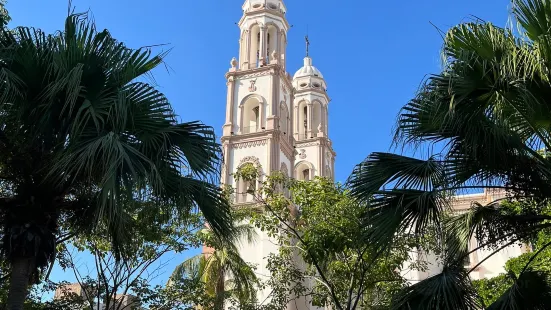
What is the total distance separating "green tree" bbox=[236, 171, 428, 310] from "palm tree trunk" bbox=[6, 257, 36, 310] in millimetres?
7491

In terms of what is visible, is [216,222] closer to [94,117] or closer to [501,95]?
[94,117]

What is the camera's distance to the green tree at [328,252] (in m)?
14.6

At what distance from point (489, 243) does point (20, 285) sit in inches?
222

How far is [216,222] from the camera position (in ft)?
26.8

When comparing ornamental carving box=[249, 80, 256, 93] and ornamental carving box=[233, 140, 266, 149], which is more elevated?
ornamental carving box=[249, 80, 256, 93]

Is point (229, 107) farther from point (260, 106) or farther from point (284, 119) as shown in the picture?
point (284, 119)

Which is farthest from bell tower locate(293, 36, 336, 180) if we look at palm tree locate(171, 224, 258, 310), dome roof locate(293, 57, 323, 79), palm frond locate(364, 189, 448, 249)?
palm frond locate(364, 189, 448, 249)

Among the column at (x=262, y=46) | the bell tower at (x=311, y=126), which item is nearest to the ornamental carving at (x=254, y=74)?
the column at (x=262, y=46)

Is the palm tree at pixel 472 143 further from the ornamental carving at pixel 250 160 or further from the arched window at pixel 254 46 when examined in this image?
the arched window at pixel 254 46

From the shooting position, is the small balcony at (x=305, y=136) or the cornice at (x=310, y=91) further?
Answer: the cornice at (x=310, y=91)

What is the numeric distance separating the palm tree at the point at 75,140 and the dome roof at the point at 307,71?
126 ft

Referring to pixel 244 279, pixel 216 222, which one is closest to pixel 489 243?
pixel 216 222

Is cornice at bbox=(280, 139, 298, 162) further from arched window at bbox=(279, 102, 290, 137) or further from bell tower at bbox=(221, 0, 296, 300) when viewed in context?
arched window at bbox=(279, 102, 290, 137)

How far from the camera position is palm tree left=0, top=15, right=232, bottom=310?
7.42 metres
